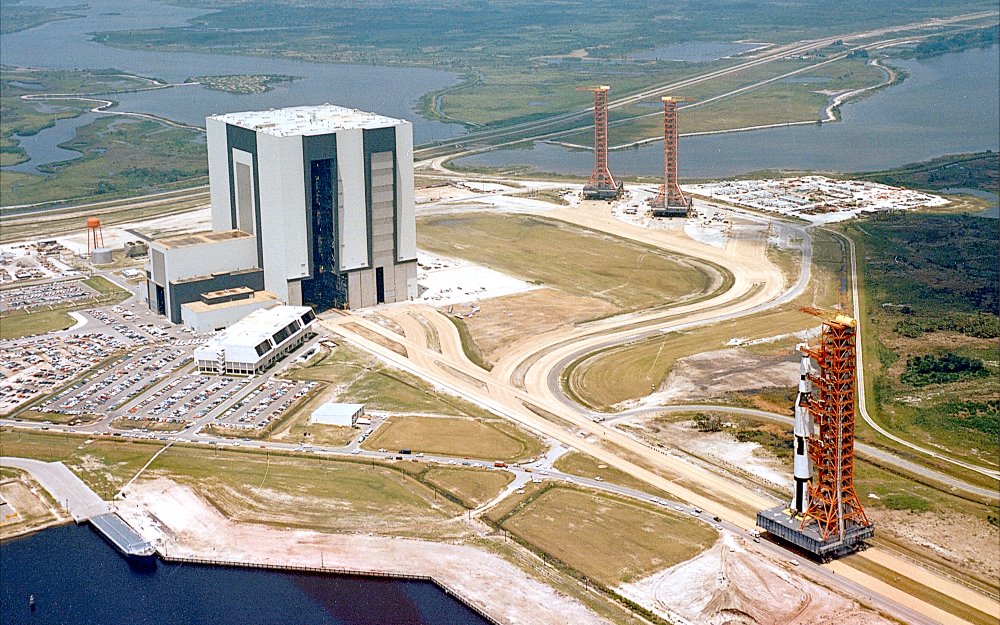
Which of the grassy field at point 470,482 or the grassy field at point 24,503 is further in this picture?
the grassy field at point 470,482

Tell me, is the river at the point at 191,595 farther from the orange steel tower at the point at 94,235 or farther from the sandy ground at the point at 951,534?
the orange steel tower at the point at 94,235

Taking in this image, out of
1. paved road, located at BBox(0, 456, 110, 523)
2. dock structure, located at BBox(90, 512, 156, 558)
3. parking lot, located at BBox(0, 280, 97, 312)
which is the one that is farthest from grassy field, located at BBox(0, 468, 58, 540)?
parking lot, located at BBox(0, 280, 97, 312)

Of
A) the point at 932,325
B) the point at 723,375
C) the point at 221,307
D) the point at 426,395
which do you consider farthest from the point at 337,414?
the point at 932,325

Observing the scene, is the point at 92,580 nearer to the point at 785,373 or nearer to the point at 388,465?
the point at 388,465

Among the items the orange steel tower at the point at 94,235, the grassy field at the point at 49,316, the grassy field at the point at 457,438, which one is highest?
the orange steel tower at the point at 94,235

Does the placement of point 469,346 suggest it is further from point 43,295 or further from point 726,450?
point 43,295

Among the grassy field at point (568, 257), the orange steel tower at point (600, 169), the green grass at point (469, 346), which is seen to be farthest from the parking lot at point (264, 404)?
the orange steel tower at point (600, 169)

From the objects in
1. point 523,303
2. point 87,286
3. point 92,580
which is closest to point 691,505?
point 92,580
